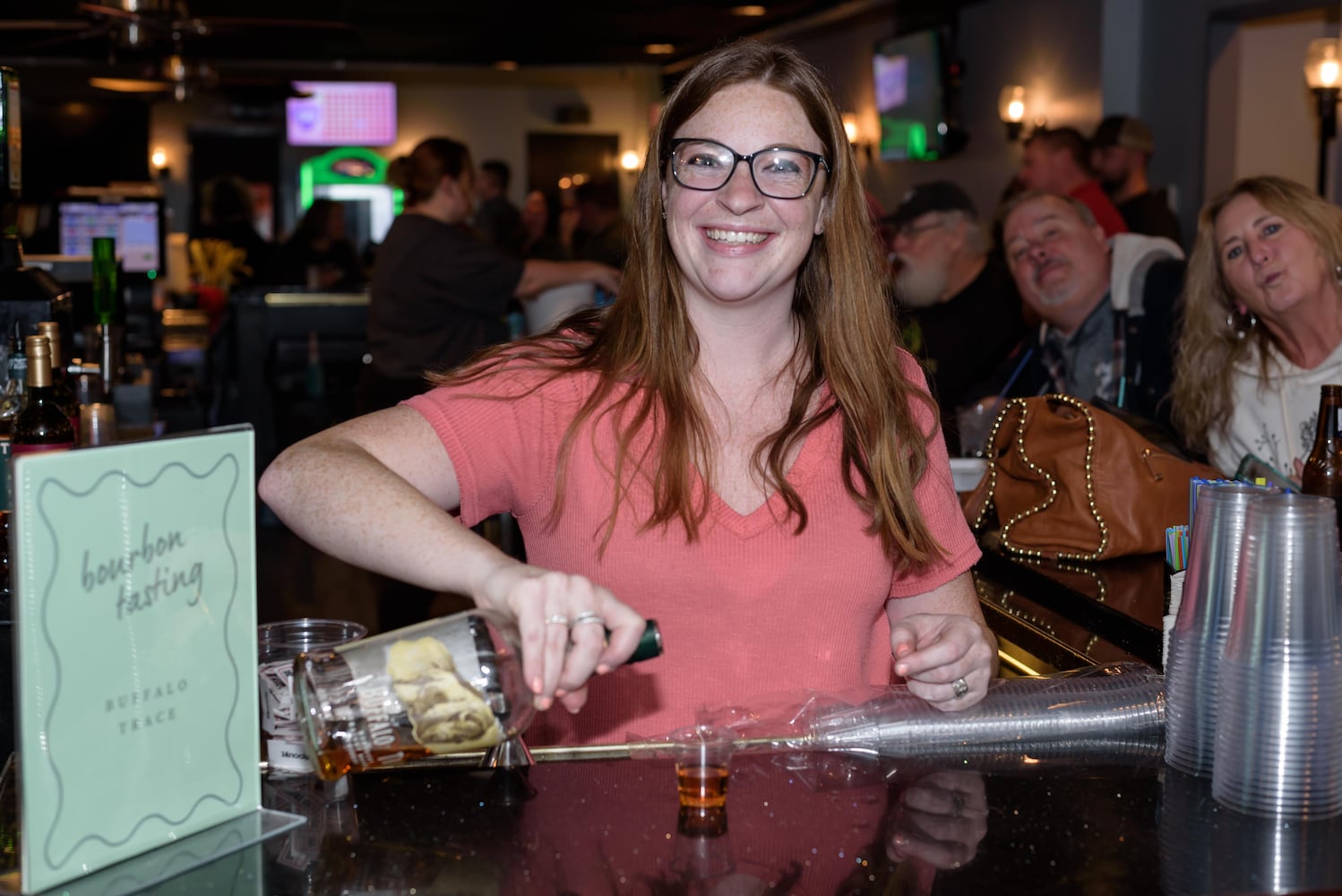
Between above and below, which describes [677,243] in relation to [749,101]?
below

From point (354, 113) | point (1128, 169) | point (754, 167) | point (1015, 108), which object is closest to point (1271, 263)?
point (754, 167)

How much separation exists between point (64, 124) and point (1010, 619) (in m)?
14.5

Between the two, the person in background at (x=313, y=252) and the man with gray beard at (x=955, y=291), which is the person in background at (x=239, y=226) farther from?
the man with gray beard at (x=955, y=291)

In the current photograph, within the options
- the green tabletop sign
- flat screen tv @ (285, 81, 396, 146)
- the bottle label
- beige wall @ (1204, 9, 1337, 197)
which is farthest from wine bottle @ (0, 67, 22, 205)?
flat screen tv @ (285, 81, 396, 146)

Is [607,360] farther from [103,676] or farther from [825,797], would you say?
[103,676]

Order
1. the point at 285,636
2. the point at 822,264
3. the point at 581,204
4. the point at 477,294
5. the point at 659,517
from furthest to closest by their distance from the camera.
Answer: the point at 581,204 < the point at 477,294 < the point at 822,264 < the point at 659,517 < the point at 285,636

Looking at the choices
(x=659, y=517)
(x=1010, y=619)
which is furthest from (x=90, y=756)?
(x=1010, y=619)

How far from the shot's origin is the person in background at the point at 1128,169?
5945 mm

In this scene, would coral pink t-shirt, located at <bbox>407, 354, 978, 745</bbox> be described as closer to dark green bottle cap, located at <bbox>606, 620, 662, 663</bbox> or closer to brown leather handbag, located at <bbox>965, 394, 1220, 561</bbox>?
dark green bottle cap, located at <bbox>606, 620, 662, 663</bbox>

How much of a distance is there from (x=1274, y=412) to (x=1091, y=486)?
2.35 feet

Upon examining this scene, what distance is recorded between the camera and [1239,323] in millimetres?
3045

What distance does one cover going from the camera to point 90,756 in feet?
3.25

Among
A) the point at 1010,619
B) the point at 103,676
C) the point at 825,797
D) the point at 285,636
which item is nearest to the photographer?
the point at 103,676

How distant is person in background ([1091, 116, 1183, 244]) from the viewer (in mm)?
5945
